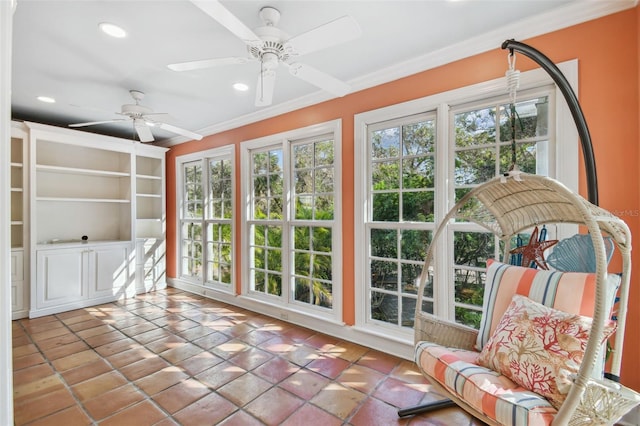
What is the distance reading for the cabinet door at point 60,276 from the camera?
13.1ft

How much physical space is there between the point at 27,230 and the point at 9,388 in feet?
14.0

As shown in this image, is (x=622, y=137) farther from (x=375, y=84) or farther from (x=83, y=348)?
(x=83, y=348)

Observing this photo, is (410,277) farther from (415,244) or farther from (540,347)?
(540,347)

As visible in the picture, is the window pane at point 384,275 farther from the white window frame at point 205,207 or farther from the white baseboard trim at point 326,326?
the white window frame at point 205,207

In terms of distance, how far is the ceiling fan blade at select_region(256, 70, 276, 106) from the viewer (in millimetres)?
2107

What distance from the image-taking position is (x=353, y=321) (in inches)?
125

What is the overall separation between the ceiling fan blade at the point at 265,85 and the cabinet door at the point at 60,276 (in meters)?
3.88

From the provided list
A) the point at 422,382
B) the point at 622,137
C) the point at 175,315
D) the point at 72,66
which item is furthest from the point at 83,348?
the point at 622,137

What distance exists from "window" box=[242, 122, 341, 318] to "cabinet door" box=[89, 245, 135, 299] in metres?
2.14

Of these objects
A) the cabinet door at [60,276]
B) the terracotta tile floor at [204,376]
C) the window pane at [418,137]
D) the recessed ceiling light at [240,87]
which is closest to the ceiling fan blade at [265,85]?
the recessed ceiling light at [240,87]

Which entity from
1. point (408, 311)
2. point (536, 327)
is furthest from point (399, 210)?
point (536, 327)

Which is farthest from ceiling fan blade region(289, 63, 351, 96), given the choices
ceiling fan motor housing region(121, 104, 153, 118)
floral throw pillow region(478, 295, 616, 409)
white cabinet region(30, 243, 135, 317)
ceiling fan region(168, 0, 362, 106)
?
white cabinet region(30, 243, 135, 317)

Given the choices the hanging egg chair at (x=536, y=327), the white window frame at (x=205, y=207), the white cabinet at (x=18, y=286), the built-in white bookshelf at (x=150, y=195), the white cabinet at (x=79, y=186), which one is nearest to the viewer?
the hanging egg chair at (x=536, y=327)

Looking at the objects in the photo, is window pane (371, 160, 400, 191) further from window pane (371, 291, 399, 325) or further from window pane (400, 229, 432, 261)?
→ window pane (371, 291, 399, 325)
